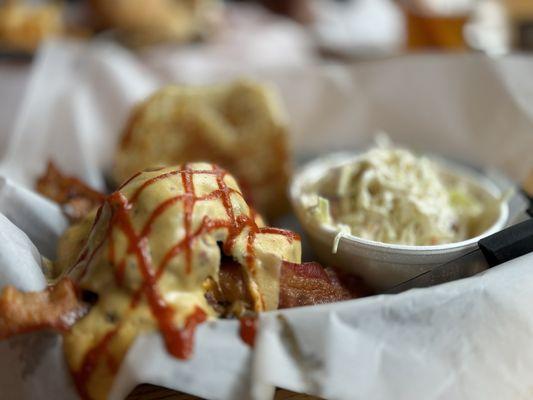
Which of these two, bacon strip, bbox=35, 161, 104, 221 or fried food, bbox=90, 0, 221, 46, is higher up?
fried food, bbox=90, 0, 221, 46

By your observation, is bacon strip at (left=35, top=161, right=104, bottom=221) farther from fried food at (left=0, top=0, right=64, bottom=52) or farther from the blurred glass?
the blurred glass

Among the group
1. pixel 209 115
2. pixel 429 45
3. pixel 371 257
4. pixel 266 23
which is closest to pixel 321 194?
pixel 371 257

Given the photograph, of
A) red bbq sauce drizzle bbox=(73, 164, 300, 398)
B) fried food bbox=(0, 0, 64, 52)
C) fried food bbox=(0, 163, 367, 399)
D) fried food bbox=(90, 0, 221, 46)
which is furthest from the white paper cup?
fried food bbox=(0, 0, 64, 52)

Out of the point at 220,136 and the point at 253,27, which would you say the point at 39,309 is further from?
the point at 253,27

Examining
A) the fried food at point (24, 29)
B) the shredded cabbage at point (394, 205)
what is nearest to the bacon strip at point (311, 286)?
the shredded cabbage at point (394, 205)

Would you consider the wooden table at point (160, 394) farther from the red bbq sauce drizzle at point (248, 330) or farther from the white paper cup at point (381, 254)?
the white paper cup at point (381, 254)
